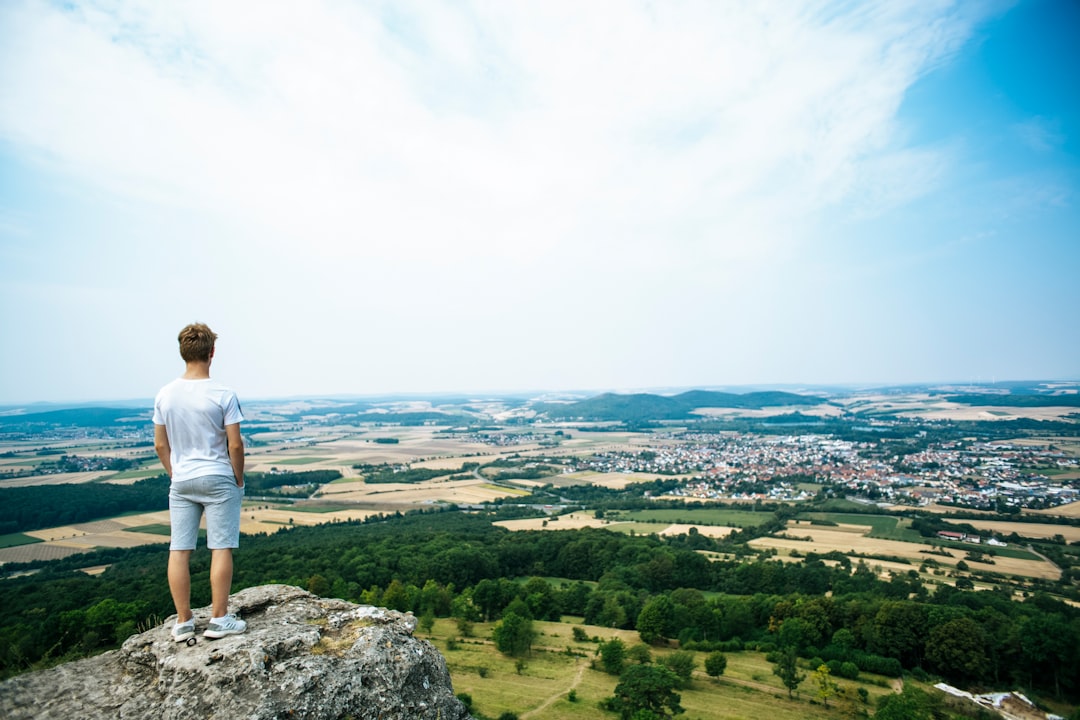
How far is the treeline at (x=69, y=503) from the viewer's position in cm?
6056

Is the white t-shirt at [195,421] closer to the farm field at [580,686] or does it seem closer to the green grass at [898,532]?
the farm field at [580,686]

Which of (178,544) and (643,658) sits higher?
(178,544)

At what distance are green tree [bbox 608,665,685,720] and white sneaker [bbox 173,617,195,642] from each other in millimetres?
22190

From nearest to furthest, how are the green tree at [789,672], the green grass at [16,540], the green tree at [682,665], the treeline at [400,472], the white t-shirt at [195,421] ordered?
the white t-shirt at [195,421] → the green tree at [789,672] → the green tree at [682,665] → the green grass at [16,540] → the treeline at [400,472]

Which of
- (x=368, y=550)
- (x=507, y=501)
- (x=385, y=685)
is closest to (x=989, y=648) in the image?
(x=385, y=685)

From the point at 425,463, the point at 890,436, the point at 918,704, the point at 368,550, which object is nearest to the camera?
the point at 918,704

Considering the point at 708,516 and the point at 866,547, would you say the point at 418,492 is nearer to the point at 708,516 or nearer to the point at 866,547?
the point at 708,516

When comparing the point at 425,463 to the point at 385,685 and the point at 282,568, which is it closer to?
the point at 282,568

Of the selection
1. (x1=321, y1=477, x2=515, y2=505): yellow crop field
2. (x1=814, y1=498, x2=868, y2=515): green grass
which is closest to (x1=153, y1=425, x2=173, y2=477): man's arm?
(x1=321, y1=477, x2=515, y2=505): yellow crop field

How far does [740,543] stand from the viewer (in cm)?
5438

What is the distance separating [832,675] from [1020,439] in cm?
12839

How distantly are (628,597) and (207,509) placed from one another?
3808 centimetres

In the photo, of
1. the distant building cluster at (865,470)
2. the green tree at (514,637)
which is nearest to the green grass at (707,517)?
Result: the distant building cluster at (865,470)

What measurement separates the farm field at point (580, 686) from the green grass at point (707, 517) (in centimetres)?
3326
